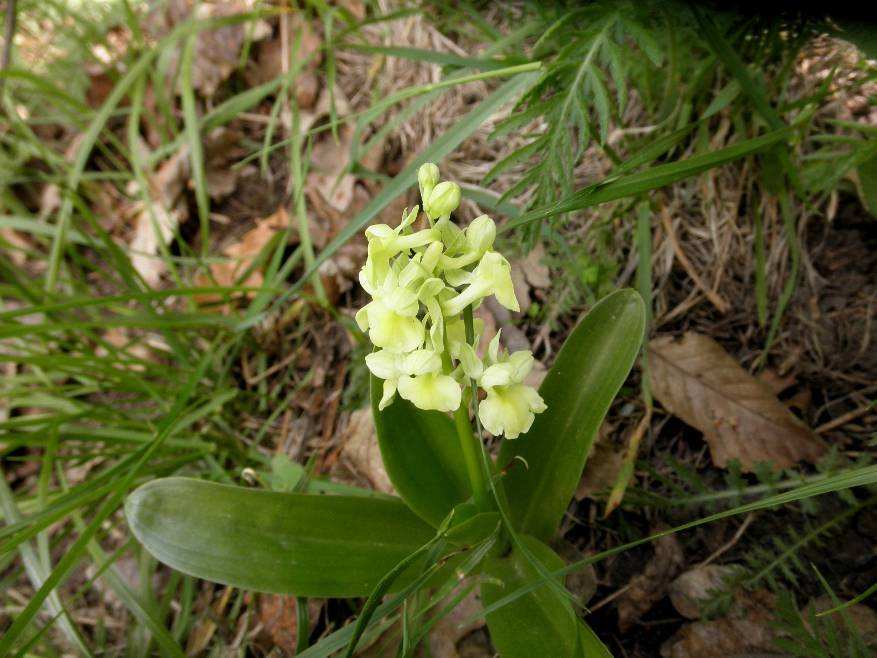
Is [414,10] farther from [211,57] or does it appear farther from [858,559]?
[858,559]

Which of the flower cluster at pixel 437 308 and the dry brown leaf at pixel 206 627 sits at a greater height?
the flower cluster at pixel 437 308

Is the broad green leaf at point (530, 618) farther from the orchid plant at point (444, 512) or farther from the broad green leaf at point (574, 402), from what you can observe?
the broad green leaf at point (574, 402)

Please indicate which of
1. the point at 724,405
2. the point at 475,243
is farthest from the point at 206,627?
the point at 724,405

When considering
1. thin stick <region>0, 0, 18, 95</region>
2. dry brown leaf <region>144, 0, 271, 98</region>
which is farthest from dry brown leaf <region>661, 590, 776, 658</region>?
thin stick <region>0, 0, 18, 95</region>

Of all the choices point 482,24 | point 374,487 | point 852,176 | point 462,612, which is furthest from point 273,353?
point 852,176

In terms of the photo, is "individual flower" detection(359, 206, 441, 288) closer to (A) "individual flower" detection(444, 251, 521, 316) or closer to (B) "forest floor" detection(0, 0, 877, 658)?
(A) "individual flower" detection(444, 251, 521, 316)

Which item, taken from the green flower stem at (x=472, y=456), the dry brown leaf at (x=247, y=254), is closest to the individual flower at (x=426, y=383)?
the green flower stem at (x=472, y=456)
